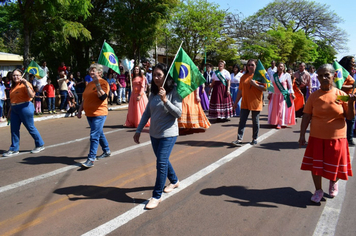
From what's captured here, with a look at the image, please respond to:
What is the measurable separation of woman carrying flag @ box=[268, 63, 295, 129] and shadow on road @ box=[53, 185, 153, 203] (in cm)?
622

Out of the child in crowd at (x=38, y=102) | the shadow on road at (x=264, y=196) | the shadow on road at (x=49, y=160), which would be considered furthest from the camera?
the child in crowd at (x=38, y=102)

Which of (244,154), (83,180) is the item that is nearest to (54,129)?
(83,180)

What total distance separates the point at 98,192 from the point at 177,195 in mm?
1138

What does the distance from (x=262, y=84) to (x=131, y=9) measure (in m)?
13.3

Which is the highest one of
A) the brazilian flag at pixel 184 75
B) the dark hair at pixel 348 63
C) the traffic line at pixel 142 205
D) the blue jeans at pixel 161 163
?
the dark hair at pixel 348 63

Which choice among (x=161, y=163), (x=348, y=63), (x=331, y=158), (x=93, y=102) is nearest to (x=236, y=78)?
(x=348, y=63)

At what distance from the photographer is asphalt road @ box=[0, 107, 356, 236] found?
3643 mm

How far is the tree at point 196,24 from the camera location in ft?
99.8

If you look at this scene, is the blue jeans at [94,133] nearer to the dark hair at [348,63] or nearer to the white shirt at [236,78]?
the dark hair at [348,63]

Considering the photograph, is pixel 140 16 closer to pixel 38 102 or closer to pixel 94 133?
pixel 38 102

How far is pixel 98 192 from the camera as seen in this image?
466cm

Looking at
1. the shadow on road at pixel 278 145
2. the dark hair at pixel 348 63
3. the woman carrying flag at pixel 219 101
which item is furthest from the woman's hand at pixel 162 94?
the woman carrying flag at pixel 219 101

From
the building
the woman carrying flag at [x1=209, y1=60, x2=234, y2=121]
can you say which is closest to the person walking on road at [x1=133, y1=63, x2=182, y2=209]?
the woman carrying flag at [x1=209, y1=60, x2=234, y2=121]

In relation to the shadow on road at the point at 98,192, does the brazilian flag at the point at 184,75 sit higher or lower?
higher
